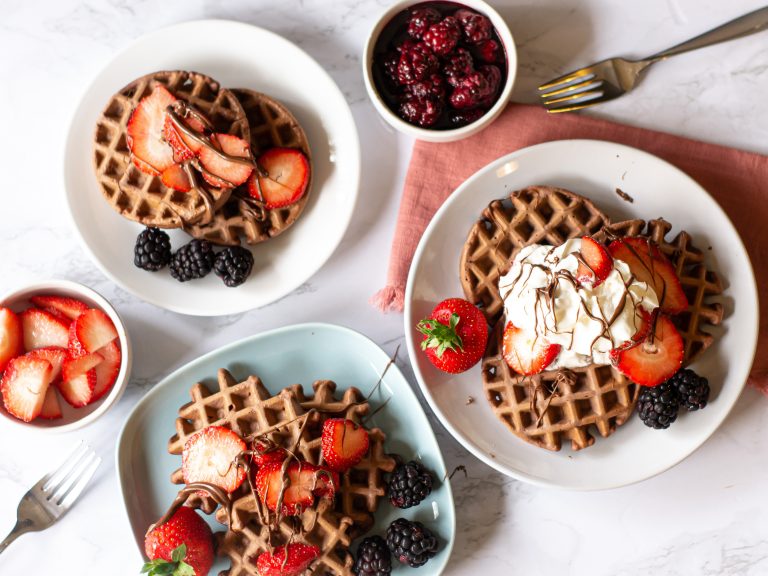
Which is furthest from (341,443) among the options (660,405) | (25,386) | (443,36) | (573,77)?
(573,77)

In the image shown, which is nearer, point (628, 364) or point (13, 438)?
point (628, 364)

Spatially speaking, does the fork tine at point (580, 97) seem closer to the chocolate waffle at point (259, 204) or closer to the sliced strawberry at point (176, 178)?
the chocolate waffle at point (259, 204)

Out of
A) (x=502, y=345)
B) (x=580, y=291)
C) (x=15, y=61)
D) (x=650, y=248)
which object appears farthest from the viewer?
(x=15, y=61)

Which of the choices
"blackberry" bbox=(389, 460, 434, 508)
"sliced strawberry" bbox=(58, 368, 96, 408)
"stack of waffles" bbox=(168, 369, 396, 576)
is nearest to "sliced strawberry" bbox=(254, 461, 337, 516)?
"stack of waffles" bbox=(168, 369, 396, 576)

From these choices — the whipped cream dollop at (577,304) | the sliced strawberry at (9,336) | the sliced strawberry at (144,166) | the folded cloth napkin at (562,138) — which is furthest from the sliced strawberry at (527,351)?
the sliced strawberry at (9,336)

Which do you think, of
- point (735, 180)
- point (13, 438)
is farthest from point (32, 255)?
point (735, 180)

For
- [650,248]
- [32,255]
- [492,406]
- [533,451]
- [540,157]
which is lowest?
[533,451]

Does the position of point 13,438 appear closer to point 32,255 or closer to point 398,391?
point 32,255
